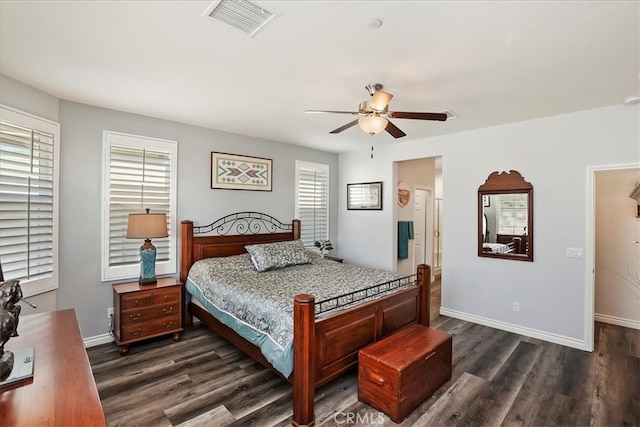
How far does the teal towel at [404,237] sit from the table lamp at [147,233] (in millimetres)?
3980

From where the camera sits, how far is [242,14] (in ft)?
6.17

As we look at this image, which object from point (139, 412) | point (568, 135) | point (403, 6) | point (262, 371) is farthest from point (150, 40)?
point (568, 135)

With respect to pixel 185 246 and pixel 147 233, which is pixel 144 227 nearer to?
pixel 147 233

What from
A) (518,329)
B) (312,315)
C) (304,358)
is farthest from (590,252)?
(304,358)

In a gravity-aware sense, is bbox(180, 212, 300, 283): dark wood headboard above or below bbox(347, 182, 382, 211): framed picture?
below

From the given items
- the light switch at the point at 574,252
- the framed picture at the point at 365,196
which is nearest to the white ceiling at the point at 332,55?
the light switch at the point at 574,252

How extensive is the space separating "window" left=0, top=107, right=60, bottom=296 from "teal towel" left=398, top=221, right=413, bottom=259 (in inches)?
196

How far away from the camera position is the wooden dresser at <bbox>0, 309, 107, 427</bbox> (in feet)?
3.67

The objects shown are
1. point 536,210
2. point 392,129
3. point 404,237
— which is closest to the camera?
point 392,129

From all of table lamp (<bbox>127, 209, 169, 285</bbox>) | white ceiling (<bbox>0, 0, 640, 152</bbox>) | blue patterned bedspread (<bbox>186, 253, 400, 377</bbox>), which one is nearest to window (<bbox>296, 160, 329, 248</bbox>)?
blue patterned bedspread (<bbox>186, 253, 400, 377</bbox>)

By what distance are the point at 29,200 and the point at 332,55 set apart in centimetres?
309

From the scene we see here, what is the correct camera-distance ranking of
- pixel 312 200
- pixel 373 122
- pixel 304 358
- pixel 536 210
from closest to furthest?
pixel 304 358 < pixel 373 122 < pixel 536 210 < pixel 312 200

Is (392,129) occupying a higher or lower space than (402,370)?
higher

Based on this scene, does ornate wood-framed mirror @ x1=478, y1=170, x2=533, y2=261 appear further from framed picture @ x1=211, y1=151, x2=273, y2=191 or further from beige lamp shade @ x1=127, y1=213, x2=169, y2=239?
beige lamp shade @ x1=127, y1=213, x2=169, y2=239
